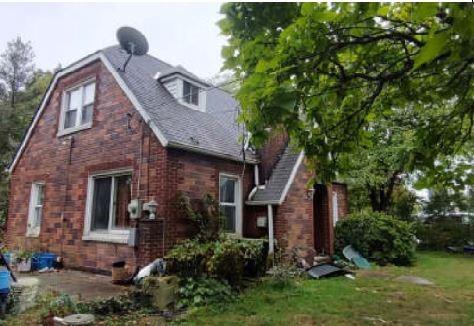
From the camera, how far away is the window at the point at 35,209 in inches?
450

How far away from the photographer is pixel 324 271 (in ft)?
30.6

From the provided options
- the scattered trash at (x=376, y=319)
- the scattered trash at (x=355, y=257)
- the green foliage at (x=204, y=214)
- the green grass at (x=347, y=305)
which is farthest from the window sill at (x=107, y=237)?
the scattered trash at (x=355, y=257)

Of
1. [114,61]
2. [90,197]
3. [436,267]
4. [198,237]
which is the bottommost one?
[436,267]

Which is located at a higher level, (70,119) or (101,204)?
(70,119)

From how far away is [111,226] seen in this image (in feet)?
30.4

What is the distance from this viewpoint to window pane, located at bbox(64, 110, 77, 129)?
1108 cm

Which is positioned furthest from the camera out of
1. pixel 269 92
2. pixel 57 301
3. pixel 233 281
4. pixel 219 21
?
pixel 233 281

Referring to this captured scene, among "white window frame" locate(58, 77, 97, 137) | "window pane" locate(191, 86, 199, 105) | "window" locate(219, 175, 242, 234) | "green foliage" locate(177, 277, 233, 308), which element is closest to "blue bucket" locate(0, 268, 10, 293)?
"green foliage" locate(177, 277, 233, 308)

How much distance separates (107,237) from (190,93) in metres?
5.14

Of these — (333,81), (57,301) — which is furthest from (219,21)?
(57,301)

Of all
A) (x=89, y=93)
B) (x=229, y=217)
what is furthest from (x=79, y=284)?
(x=89, y=93)

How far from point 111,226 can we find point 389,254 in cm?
946

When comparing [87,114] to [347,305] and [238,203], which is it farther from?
[347,305]

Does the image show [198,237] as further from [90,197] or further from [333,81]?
[333,81]
